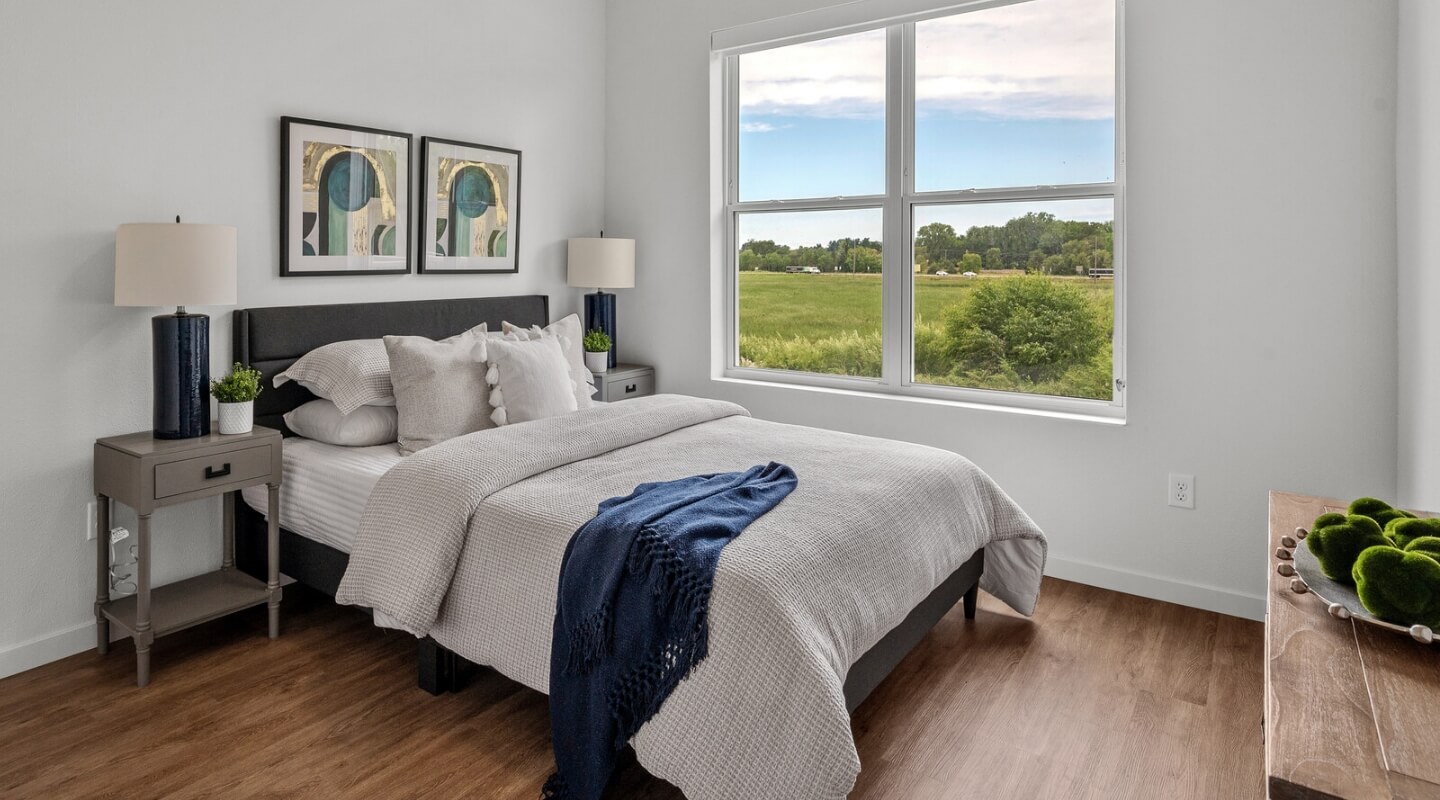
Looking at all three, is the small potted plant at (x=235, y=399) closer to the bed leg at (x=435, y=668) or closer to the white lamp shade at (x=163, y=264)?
the white lamp shade at (x=163, y=264)

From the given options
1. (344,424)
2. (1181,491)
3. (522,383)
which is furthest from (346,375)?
(1181,491)

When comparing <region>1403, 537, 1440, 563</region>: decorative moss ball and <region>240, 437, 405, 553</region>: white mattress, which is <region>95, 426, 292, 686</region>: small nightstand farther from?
<region>1403, 537, 1440, 563</region>: decorative moss ball

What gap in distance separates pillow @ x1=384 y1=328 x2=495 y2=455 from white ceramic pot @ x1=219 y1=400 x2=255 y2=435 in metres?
0.47

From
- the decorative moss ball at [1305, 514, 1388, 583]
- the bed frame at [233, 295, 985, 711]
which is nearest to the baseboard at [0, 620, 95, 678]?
the bed frame at [233, 295, 985, 711]

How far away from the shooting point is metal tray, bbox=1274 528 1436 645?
1.27m

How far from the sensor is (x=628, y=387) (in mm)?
4391

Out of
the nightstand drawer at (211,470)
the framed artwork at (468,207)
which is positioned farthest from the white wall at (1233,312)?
the nightstand drawer at (211,470)

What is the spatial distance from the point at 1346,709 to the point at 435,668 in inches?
84.6

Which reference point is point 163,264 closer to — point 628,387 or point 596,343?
point 596,343

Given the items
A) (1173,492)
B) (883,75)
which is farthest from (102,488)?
(1173,492)

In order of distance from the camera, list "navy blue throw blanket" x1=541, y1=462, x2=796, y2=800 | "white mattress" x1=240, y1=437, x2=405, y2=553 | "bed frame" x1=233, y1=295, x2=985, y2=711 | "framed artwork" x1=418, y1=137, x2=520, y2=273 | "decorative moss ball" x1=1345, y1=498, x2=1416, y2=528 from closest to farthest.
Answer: "decorative moss ball" x1=1345, y1=498, x2=1416, y2=528 < "navy blue throw blanket" x1=541, y1=462, x2=796, y2=800 < "bed frame" x1=233, y1=295, x2=985, y2=711 < "white mattress" x1=240, y1=437, x2=405, y2=553 < "framed artwork" x1=418, y1=137, x2=520, y2=273

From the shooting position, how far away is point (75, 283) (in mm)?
2652

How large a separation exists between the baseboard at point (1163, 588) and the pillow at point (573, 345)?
203cm

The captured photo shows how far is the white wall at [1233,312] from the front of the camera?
109 inches
